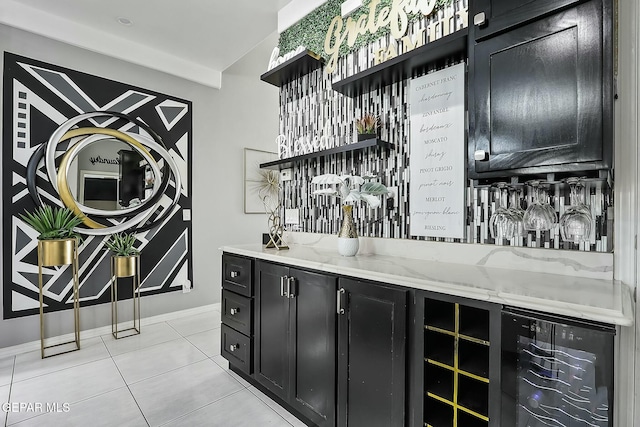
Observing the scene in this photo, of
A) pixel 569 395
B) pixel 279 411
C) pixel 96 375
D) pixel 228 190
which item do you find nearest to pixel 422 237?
pixel 569 395

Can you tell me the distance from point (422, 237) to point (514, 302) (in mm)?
919

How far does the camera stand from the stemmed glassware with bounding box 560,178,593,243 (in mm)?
1284

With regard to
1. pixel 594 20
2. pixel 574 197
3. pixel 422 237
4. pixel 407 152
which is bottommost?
pixel 422 237

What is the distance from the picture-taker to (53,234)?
279 cm

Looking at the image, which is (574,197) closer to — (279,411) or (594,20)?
(594,20)

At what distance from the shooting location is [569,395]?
0.96 metres

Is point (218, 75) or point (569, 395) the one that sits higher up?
point (218, 75)

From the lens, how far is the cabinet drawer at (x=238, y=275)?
2.28 meters

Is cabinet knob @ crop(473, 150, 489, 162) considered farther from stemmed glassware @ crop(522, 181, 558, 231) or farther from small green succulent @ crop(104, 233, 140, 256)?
small green succulent @ crop(104, 233, 140, 256)

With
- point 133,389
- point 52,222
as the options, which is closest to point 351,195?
point 133,389

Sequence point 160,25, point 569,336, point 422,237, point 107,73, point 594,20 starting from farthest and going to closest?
point 107,73 < point 160,25 < point 422,237 < point 594,20 < point 569,336

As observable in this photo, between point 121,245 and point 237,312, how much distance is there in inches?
69.7

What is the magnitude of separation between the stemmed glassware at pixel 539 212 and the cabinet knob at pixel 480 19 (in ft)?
2.39

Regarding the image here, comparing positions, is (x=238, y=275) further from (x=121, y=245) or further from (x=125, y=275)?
(x=121, y=245)
